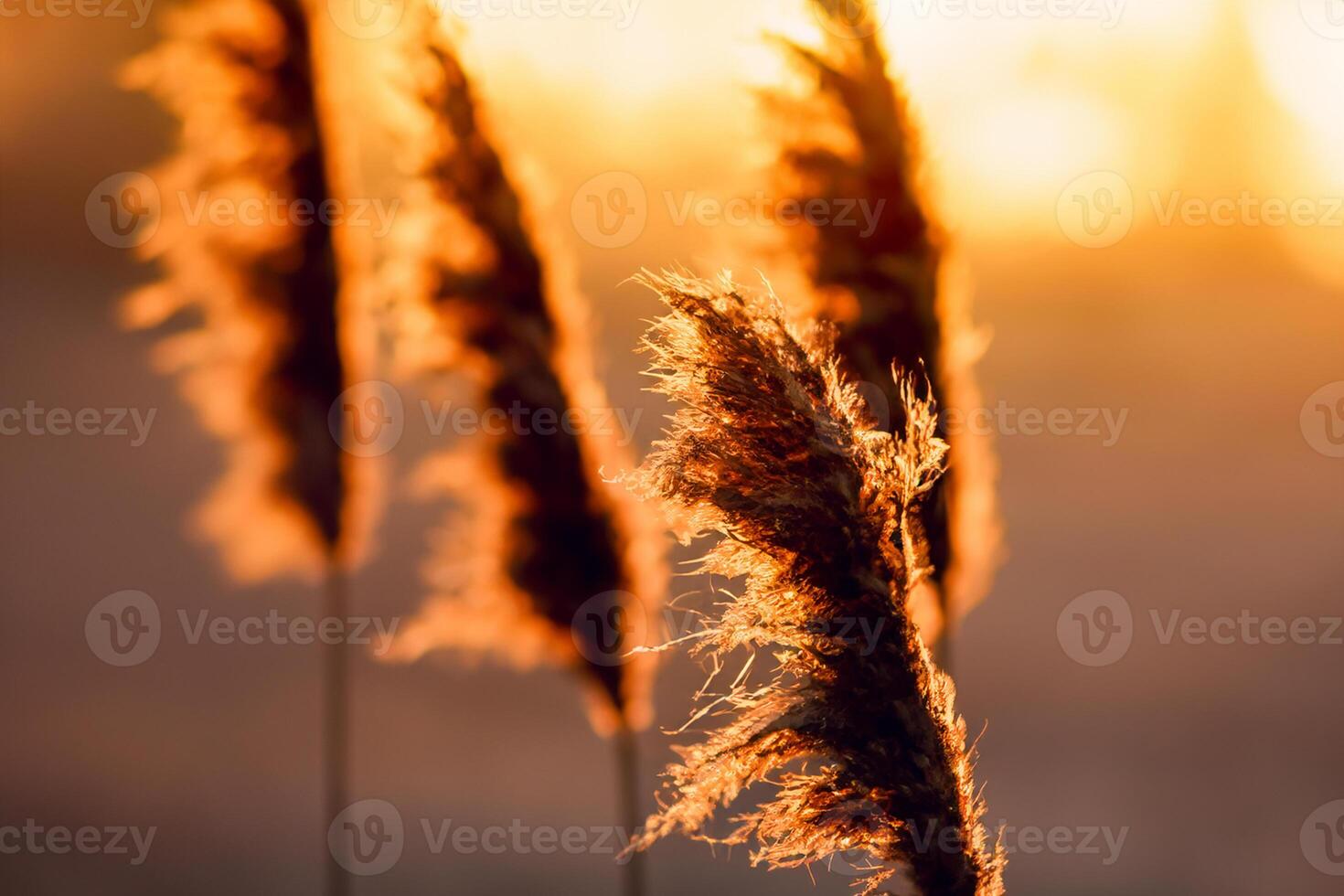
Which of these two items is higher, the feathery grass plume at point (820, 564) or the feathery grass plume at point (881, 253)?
the feathery grass plume at point (881, 253)


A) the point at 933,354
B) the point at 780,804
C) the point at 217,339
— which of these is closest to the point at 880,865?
the point at 780,804

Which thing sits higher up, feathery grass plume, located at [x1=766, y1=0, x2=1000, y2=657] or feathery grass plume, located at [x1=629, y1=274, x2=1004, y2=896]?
feathery grass plume, located at [x1=766, y1=0, x2=1000, y2=657]

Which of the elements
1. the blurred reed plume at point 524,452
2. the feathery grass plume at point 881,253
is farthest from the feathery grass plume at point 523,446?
the feathery grass plume at point 881,253

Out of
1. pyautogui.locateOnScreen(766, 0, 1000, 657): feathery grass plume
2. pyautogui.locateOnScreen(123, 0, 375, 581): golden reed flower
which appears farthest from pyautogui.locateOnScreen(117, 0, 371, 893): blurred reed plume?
pyautogui.locateOnScreen(766, 0, 1000, 657): feathery grass plume

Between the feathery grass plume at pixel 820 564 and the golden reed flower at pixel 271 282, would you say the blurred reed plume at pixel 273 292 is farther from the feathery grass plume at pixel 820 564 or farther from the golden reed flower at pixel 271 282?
the feathery grass plume at pixel 820 564

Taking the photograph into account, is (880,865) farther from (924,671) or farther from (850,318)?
(850,318)

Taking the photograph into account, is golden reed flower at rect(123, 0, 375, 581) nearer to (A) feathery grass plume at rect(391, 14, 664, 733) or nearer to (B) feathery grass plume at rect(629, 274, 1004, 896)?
(A) feathery grass plume at rect(391, 14, 664, 733)
